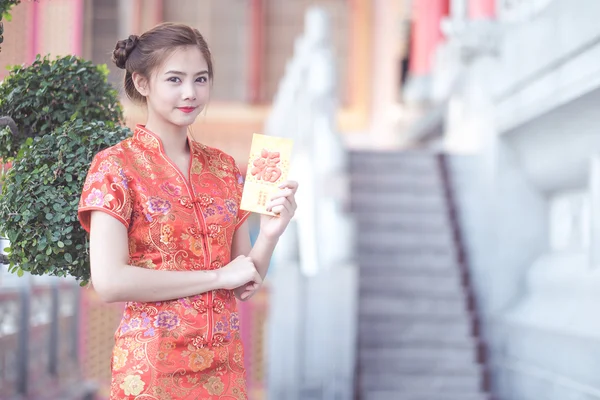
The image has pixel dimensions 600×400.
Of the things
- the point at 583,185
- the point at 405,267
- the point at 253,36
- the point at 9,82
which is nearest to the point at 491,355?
the point at 405,267

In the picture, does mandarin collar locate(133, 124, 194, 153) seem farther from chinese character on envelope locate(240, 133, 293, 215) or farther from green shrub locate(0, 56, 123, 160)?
green shrub locate(0, 56, 123, 160)

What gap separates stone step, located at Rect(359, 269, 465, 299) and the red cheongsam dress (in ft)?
11.9

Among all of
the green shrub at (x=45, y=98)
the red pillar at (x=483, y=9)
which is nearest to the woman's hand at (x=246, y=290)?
the green shrub at (x=45, y=98)

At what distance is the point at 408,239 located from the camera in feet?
18.4

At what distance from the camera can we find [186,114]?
5.47 ft

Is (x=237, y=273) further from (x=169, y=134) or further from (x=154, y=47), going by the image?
(x=154, y=47)

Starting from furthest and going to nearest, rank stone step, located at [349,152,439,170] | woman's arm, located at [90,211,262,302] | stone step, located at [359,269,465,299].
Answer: stone step, located at [349,152,439,170]
stone step, located at [359,269,465,299]
woman's arm, located at [90,211,262,302]

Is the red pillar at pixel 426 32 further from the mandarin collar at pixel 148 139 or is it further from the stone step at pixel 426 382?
the mandarin collar at pixel 148 139

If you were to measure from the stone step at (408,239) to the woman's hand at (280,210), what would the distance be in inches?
150

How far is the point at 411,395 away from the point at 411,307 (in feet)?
2.14

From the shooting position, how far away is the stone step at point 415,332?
502cm

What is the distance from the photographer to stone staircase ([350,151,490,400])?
488cm

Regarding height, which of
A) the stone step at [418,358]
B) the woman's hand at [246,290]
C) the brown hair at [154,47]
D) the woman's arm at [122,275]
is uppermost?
the brown hair at [154,47]

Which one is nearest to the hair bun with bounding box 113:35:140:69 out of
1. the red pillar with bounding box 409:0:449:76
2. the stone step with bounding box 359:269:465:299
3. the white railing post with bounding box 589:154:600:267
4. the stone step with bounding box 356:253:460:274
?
the white railing post with bounding box 589:154:600:267
